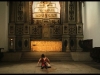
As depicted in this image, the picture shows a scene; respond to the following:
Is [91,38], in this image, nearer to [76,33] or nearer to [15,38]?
[76,33]

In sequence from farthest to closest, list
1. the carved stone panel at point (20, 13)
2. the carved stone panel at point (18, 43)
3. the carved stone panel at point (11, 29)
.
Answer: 1. the carved stone panel at point (20, 13)
2. the carved stone panel at point (18, 43)
3. the carved stone panel at point (11, 29)

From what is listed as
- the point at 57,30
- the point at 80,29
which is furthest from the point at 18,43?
the point at 80,29

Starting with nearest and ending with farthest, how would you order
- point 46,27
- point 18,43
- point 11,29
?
point 11,29 → point 18,43 → point 46,27

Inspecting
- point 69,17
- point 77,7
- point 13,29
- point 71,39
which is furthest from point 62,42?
point 13,29

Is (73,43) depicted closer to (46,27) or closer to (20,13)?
(46,27)

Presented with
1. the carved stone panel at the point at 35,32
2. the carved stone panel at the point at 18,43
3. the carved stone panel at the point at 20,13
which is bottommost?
the carved stone panel at the point at 18,43

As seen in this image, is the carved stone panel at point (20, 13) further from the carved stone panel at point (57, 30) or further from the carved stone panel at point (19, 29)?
the carved stone panel at point (57, 30)

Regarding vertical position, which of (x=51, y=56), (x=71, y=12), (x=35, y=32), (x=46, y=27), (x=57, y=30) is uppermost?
(x=71, y=12)

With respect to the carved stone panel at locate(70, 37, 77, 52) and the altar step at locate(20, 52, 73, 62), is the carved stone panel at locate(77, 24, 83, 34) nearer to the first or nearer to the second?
the carved stone panel at locate(70, 37, 77, 52)

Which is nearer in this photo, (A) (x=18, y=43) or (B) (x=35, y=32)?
(A) (x=18, y=43)

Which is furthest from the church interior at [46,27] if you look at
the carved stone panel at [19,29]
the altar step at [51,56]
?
the altar step at [51,56]

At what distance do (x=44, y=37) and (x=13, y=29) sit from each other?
3497mm

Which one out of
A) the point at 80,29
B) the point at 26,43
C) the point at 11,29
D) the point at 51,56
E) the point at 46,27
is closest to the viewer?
the point at 51,56

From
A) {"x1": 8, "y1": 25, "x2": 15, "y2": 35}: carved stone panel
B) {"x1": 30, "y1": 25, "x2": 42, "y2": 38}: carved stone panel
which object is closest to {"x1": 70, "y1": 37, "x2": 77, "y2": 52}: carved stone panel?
{"x1": 30, "y1": 25, "x2": 42, "y2": 38}: carved stone panel
